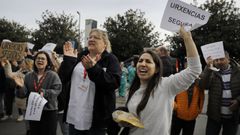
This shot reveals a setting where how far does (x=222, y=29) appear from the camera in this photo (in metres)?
27.0

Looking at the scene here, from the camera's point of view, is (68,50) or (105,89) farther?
(68,50)

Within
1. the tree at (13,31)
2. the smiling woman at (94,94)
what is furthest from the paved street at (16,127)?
the tree at (13,31)

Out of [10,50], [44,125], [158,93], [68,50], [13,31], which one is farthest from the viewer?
[13,31]

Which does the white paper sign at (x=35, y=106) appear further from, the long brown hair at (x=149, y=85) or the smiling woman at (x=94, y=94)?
the long brown hair at (x=149, y=85)

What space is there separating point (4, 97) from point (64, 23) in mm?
28011

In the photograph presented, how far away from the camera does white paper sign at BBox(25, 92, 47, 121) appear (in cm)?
439

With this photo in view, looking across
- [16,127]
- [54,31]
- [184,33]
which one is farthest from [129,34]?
[184,33]

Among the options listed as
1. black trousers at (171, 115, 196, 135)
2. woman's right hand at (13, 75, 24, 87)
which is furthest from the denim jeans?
black trousers at (171, 115, 196, 135)

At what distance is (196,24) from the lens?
3076 millimetres

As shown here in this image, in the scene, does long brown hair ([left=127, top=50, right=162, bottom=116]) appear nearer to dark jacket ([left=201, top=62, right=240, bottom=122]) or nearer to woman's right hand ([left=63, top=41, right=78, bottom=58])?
woman's right hand ([left=63, top=41, right=78, bottom=58])

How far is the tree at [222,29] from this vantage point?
87.7 feet

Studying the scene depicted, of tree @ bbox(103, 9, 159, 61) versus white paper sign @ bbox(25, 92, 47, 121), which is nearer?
white paper sign @ bbox(25, 92, 47, 121)

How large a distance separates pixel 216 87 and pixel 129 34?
96.3ft

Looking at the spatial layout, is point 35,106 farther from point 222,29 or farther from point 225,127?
point 222,29
